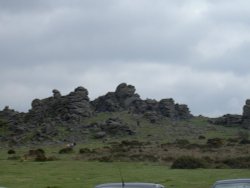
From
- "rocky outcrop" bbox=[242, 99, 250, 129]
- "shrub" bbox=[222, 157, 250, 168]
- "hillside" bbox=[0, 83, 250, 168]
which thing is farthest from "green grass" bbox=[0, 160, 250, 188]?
"rocky outcrop" bbox=[242, 99, 250, 129]

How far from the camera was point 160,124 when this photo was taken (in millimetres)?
110000

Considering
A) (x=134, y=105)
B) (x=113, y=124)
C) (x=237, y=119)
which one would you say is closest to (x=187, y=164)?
(x=113, y=124)

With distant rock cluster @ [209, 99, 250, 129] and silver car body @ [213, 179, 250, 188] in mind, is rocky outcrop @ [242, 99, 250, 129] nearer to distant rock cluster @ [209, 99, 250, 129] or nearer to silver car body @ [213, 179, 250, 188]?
distant rock cluster @ [209, 99, 250, 129]

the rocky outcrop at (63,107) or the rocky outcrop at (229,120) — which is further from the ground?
the rocky outcrop at (63,107)

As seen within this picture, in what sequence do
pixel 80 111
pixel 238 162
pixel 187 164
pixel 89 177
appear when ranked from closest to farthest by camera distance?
pixel 89 177
pixel 187 164
pixel 238 162
pixel 80 111

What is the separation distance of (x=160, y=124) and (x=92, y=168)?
213 ft

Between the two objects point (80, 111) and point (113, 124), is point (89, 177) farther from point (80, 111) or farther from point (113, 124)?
point (80, 111)

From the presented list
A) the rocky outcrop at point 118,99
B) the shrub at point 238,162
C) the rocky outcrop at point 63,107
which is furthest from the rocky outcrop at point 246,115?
the shrub at point 238,162

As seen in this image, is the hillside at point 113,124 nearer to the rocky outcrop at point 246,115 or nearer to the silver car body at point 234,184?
the rocky outcrop at point 246,115

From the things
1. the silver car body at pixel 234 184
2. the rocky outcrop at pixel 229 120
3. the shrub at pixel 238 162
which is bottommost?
the silver car body at pixel 234 184

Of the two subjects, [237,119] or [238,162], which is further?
[237,119]

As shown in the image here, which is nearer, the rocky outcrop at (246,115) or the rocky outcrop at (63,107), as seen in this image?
the rocky outcrop at (63,107)

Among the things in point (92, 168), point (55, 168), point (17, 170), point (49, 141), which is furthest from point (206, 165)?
point (49, 141)

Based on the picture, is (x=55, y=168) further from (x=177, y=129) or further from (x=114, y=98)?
(x=114, y=98)
